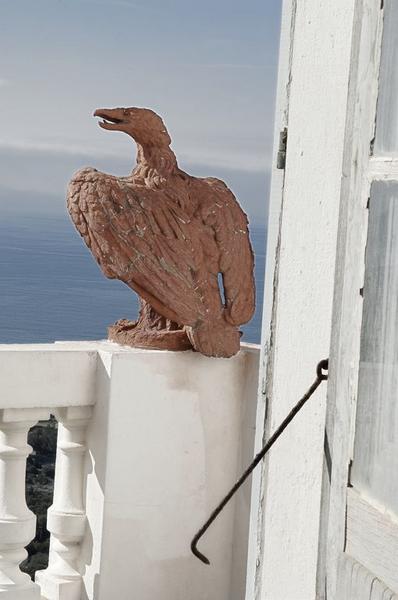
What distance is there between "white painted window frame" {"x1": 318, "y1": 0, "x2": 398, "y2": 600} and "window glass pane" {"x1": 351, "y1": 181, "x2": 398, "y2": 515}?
0.01 metres

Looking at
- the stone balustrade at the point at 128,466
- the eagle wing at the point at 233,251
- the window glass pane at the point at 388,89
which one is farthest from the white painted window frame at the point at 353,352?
the eagle wing at the point at 233,251

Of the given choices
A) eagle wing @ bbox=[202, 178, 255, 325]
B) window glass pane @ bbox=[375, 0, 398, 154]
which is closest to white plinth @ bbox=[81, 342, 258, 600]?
eagle wing @ bbox=[202, 178, 255, 325]

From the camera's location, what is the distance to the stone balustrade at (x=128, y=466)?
279cm

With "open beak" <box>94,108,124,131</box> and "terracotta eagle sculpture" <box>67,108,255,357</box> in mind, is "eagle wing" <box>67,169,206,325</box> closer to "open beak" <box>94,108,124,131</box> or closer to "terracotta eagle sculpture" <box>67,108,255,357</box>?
"terracotta eagle sculpture" <box>67,108,255,357</box>

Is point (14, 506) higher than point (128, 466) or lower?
lower

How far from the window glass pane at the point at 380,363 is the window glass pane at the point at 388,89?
5cm

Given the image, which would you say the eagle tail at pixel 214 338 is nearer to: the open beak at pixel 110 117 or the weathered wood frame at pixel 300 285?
the open beak at pixel 110 117

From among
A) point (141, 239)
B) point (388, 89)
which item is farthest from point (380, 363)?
point (141, 239)

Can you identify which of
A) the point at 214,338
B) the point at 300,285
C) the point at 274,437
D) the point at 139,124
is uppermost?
the point at 139,124

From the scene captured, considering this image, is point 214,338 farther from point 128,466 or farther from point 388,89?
point 388,89

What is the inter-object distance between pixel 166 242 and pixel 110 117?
35cm

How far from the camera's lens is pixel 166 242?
9.41ft

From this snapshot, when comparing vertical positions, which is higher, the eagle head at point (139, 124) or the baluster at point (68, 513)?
the eagle head at point (139, 124)

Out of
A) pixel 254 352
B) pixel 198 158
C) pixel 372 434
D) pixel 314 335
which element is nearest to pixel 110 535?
pixel 254 352
